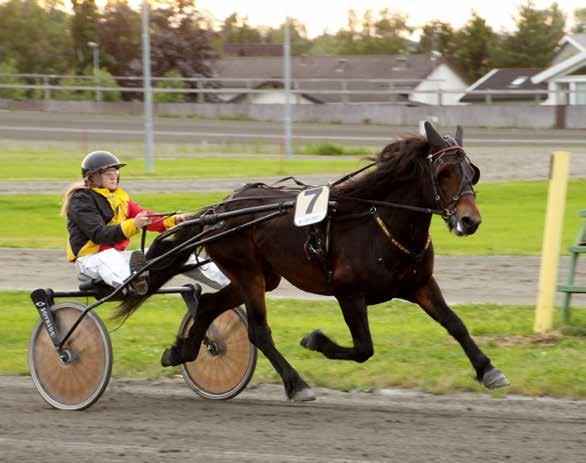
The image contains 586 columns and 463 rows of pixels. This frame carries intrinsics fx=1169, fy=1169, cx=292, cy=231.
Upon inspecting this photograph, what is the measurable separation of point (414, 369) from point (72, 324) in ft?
7.52

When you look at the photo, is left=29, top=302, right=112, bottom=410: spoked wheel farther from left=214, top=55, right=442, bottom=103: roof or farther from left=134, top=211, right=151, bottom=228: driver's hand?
left=214, top=55, right=442, bottom=103: roof

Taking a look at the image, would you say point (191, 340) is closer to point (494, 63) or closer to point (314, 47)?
point (494, 63)

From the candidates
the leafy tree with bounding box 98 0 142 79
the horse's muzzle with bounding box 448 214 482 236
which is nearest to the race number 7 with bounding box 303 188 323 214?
the horse's muzzle with bounding box 448 214 482 236

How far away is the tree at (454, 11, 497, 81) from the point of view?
70.5m

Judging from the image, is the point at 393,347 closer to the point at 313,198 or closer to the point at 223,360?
the point at 223,360

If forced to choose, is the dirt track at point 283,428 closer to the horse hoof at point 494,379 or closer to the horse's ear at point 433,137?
the horse hoof at point 494,379

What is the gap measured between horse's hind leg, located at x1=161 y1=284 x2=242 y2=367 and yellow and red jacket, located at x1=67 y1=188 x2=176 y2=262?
24.8 inches

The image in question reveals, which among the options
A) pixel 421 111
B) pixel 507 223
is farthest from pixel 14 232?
pixel 421 111

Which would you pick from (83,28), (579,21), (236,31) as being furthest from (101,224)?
(236,31)

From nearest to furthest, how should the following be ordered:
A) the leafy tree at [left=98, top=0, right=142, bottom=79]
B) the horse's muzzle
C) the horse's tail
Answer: the horse's muzzle
the horse's tail
the leafy tree at [left=98, top=0, right=142, bottom=79]

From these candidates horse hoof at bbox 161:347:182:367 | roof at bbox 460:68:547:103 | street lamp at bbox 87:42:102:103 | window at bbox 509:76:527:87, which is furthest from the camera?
window at bbox 509:76:527:87

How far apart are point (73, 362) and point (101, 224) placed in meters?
0.88

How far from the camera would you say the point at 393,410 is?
6.80 meters

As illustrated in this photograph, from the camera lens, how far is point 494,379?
677 centimetres
